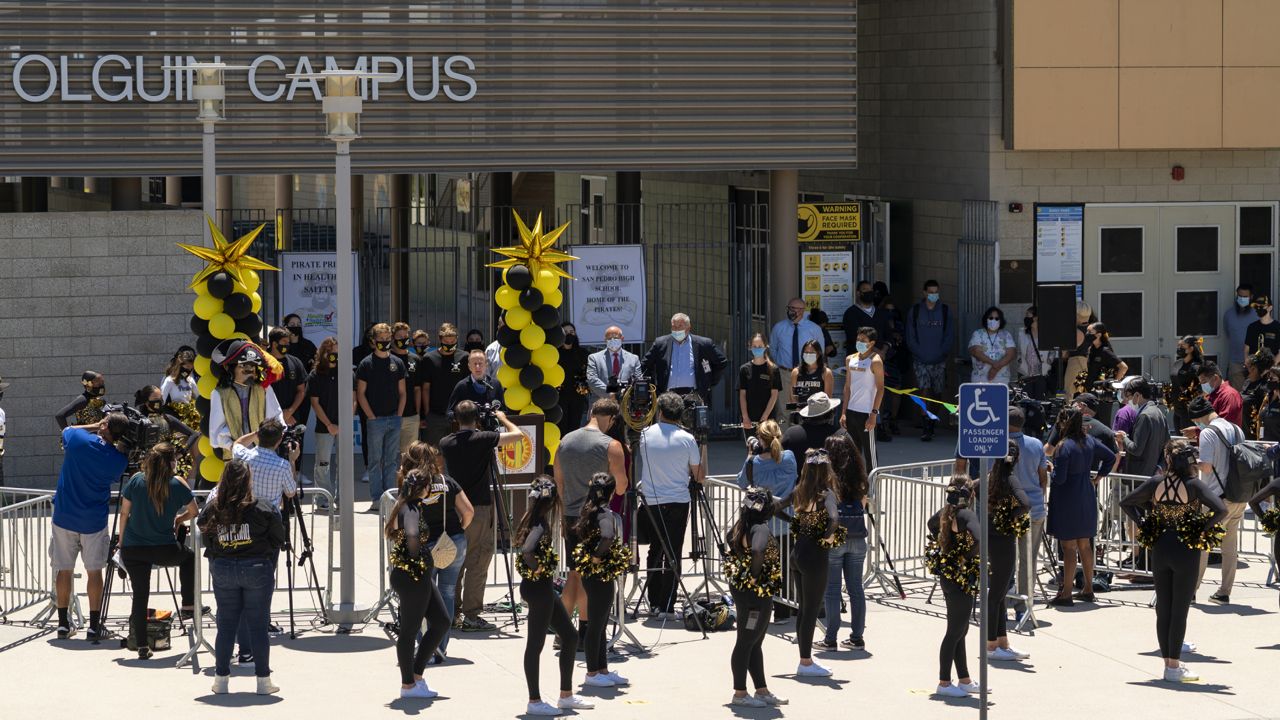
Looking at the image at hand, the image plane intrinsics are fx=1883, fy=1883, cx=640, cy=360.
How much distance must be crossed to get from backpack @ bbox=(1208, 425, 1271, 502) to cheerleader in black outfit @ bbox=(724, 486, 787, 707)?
484 centimetres

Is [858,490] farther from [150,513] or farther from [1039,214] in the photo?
[1039,214]

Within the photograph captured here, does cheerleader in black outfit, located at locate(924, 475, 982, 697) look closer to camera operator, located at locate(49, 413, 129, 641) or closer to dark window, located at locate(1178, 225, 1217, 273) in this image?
camera operator, located at locate(49, 413, 129, 641)

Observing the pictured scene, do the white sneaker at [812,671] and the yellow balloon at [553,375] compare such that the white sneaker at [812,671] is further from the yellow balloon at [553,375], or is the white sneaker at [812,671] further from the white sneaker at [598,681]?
the yellow balloon at [553,375]

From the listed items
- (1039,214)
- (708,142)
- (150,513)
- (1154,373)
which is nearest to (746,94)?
(708,142)

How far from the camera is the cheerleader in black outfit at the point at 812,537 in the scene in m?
12.5

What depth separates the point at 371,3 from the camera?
21.1 m

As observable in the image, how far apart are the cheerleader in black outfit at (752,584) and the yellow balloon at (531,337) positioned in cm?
540

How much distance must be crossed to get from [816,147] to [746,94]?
1.10 m

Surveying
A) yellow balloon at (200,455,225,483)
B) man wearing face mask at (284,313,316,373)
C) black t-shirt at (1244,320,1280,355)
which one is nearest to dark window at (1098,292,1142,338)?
black t-shirt at (1244,320,1280,355)

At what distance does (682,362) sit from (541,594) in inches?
334

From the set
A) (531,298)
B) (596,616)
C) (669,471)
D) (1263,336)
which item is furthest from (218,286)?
(1263,336)

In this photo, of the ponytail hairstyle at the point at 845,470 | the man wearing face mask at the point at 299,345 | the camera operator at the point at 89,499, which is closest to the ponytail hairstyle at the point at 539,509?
the ponytail hairstyle at the point at 845,470

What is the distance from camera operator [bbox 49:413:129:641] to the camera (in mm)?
13273

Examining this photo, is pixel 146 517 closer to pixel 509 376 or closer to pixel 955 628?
pixel 509 376
